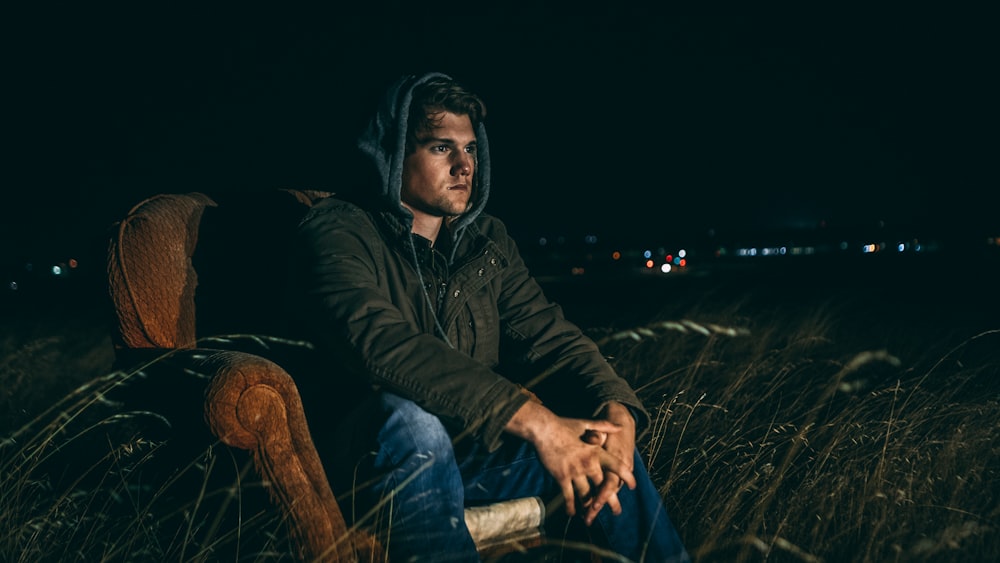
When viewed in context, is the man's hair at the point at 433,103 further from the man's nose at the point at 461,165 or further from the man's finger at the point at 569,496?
the man's finger at the point at 569,496

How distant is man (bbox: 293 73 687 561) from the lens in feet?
5.03

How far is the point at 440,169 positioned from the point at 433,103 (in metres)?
0.21

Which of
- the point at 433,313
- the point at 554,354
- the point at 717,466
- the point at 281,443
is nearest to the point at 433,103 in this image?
the point at 433,313

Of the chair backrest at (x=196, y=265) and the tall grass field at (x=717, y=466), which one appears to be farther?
the chair backrest at (x=196, y=265)

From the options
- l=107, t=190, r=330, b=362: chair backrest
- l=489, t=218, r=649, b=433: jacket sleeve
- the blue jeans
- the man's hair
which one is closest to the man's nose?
the man's hair

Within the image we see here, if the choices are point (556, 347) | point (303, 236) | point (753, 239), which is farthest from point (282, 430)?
point (753, 239)

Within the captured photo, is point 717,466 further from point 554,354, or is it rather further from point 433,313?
point 433,313

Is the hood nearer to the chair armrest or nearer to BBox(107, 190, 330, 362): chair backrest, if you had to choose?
BBox(107, 190, 330, 362): chair backrest

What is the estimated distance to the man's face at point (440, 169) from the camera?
2123mm

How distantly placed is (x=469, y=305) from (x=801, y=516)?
4.75 feet

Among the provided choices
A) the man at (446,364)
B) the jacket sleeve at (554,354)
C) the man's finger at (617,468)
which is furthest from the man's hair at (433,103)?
the man's finger at (617,468)

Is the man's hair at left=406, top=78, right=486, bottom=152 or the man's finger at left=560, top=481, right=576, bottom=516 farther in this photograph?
the man's hair at left=406, top=78, right=486, bottom=152

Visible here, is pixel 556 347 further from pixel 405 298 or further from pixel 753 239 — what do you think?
pixel 753 239

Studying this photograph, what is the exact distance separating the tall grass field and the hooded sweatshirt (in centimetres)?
39
